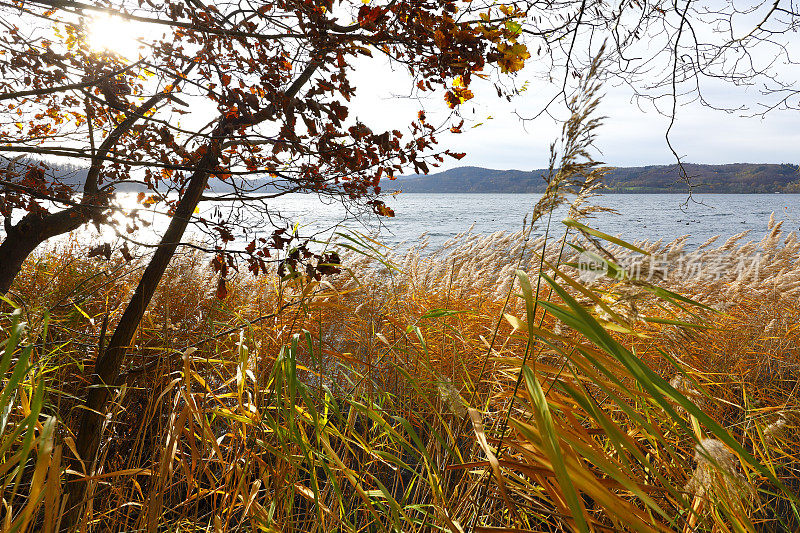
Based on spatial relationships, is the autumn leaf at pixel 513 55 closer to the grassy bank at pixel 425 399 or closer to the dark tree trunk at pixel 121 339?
the grassy bank at pixel 425 399

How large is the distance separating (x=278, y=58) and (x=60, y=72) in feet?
2.45

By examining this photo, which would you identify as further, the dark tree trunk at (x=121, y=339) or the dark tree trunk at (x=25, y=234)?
the dark tree trunk at (x=25, y=234)

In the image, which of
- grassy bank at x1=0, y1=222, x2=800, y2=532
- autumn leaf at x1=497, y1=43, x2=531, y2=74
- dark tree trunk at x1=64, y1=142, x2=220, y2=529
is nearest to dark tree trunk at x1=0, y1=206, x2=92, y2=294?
grassy bank at x1=0, y1=222, x2=800, y2=532

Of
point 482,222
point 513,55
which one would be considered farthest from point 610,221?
point 513,55

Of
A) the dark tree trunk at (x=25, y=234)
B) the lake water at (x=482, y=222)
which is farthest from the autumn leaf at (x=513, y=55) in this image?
the dark tree trunk at (x=25, y=234)

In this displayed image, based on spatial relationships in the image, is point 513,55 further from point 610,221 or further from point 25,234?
point 610,221

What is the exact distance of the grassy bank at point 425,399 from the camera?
78 cm

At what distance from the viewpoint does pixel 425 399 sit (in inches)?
40.1

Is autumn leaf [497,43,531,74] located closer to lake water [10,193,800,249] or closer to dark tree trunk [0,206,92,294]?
lake water [10,193,800,249]

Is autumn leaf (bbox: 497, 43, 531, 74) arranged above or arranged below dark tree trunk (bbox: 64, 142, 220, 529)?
above

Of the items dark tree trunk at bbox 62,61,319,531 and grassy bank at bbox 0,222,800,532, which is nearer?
grassy bank at bbox 0,222,800,532

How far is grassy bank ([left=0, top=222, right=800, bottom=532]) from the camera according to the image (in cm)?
78

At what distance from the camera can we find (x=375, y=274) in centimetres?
376

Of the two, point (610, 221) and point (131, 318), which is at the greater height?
point (131, 318)
